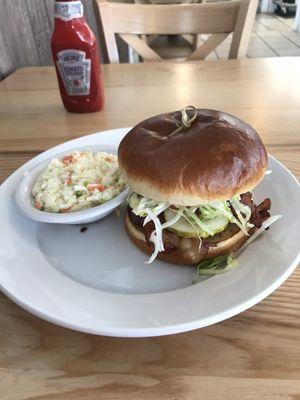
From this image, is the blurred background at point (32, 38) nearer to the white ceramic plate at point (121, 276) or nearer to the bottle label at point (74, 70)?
the bottle label at point (74, 70)

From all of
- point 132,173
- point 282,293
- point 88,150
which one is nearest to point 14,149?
point 88,150

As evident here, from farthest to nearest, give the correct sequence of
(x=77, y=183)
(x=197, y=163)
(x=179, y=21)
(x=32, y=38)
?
(x=32, y=38) → (x=179, y=21) → (x=77, y=183) → (x=197, y=163)

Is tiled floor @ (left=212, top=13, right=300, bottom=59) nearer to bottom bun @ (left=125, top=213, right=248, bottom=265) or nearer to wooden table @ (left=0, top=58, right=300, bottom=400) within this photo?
bottom bun @ (left=125, top=213, right=248, bottom=265)

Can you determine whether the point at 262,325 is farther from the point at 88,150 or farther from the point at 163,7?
the point at 163,7

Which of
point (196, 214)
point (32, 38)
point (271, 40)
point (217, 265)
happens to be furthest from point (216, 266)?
point (271, 40)

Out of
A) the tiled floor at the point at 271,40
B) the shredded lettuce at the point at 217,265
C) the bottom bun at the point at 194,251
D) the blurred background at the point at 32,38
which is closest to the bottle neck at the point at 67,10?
the blurred background at the point at 32,38

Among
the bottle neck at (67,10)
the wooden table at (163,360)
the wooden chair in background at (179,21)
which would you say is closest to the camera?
the wooden table at (163,360)

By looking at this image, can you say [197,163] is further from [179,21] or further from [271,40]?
[271,40]
